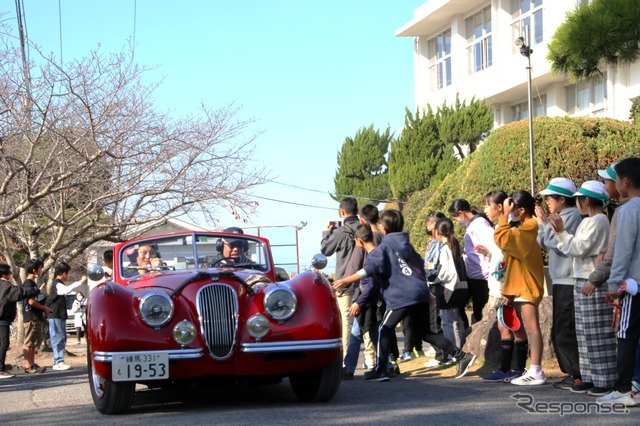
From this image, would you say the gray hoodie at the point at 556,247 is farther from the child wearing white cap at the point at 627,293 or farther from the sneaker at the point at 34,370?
the sneaker at the point at 34,370

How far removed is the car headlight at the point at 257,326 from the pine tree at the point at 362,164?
4000cm

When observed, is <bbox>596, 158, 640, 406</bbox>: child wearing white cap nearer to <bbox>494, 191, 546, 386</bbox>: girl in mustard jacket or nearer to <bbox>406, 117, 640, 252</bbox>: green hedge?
<bbox>494, 191, 546, 386</bbox>: girl in mustard jacket

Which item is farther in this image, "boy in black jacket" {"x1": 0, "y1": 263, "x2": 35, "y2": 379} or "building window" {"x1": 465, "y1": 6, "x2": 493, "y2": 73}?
"building window" {"x1": 465, "y1": 6, "x2": 493, "y2": 73}

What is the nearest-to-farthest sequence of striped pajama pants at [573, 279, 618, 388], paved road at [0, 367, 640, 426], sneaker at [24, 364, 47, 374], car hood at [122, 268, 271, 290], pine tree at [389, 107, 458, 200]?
paved road at [0, 367, 640, 426]
striped pajama pants at [573, 279, 618, 388]
car hood at [122, 268, 271, 290]
sneaker at [24, 364, 47, 374]
pine tree at [389, 107, 458, 200]

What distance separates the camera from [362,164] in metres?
48.6

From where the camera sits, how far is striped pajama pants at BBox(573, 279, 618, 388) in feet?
24.3

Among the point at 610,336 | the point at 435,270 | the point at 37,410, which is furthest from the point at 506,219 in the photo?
the point at 37,410

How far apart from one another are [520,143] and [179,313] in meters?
11.3

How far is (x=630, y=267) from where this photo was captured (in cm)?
675

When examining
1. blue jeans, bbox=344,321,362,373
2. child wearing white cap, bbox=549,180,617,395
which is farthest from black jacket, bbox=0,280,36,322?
child wearing white cap, bbox=549,180,617,395

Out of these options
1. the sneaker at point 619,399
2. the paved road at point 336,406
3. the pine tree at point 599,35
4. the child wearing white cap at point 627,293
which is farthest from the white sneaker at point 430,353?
the pine tree at point 599,35

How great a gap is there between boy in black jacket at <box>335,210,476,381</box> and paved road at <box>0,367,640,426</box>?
342 millimetres

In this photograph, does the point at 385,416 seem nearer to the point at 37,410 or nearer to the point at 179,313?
the point at 179,313

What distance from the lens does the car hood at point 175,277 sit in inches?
300
